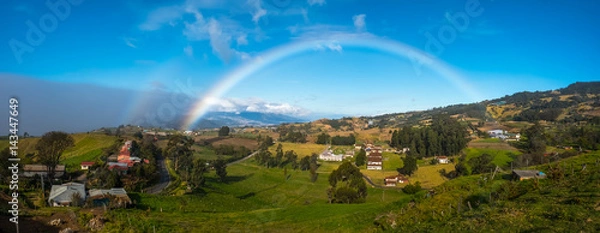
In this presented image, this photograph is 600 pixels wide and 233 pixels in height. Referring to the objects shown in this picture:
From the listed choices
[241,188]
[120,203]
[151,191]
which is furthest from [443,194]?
[241,188]

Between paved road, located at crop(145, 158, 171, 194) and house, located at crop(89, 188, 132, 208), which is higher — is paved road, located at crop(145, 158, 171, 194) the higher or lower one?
the lower one

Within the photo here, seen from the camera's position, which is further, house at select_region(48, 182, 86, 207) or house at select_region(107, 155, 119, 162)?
house at select_region(107, 155, 119, 162)

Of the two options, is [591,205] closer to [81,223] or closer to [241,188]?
[81,223]

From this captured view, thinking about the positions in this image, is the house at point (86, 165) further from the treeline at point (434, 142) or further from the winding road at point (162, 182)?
the treeline at point (434, 142)

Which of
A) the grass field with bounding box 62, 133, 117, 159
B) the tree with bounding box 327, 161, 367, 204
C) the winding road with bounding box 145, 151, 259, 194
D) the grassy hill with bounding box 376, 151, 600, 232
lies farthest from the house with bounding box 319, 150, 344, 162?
the grassy hill with bounding box 376, 151, 600, 232

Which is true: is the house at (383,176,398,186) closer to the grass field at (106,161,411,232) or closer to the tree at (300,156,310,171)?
the grass field at (106,161,411,232)

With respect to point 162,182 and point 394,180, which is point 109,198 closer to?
point 162,182

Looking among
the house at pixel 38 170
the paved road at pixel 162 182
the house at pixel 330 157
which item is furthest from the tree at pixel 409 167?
the house at pixel 38 170
